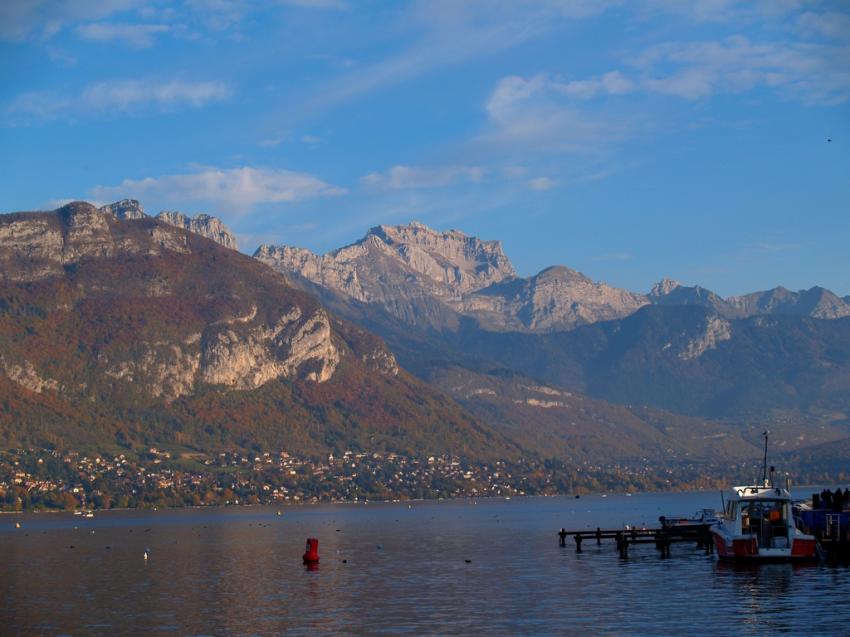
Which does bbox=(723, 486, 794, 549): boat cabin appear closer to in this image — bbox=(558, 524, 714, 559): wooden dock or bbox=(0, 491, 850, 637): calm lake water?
bbox=(0, 491, 850, 637): calm lake water

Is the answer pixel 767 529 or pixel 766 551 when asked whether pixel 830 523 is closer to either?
pixel 766 551

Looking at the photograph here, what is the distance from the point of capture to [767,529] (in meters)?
109

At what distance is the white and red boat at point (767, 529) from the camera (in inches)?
4213

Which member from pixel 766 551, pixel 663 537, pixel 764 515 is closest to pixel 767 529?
pixel 764 515

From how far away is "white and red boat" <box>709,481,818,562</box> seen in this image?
107m

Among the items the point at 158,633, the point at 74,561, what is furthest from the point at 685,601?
the point at 74,561

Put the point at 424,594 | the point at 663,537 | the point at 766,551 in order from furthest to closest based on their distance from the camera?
the point at 663,537, the point at 766,551, the point at 424,594

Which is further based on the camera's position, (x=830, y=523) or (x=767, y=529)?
(x=830, y=523)

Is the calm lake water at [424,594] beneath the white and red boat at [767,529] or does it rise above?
beneath

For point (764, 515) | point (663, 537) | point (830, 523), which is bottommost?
point (663, 537)

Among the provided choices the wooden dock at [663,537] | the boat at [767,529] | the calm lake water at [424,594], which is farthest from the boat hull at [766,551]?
the wooden dock at [663,537]

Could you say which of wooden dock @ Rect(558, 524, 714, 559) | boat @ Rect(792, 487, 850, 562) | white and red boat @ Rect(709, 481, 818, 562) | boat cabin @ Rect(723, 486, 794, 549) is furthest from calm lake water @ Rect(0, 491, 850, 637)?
boat @ Rect(792, 487, 850, 562)

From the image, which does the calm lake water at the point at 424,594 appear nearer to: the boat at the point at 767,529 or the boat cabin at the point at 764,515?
the boat at the point at 767,529

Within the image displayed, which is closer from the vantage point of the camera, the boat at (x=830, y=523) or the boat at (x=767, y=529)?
the boat at (x=767, y=529)
